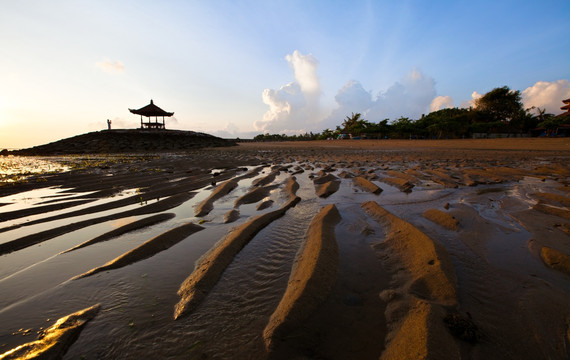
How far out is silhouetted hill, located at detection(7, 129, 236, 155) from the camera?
2066cm

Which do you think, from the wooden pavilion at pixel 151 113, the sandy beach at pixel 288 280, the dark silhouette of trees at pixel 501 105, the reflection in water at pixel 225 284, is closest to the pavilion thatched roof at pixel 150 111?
the wooden pavilion at pixel 151 113

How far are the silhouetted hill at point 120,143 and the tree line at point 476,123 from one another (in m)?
30.0

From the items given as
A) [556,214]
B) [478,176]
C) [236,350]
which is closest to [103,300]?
[236,350]

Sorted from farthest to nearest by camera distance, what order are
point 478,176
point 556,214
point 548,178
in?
point 478,176, point 548,178, point 556,214

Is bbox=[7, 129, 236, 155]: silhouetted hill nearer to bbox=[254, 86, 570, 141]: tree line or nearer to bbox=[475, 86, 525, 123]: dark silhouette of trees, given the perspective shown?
bbox=[254, 86, 570, 141]: tree line

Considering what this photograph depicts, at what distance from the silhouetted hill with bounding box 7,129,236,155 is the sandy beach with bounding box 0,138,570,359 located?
67.5 ft

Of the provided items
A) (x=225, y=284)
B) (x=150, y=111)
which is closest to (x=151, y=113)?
(x=150, y=111)

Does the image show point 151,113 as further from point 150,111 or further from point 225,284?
point 225,284

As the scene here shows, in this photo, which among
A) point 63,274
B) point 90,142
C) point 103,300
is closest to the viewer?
point 103,300

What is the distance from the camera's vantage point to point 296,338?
54.6 inches

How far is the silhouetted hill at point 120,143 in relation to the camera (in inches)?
813

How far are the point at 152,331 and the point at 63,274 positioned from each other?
1.37 m

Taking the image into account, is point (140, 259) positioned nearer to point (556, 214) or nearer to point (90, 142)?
point (556, 214)

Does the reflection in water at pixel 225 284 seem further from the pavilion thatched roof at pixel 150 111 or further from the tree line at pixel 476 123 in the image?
the tree line at pixel 476 123
